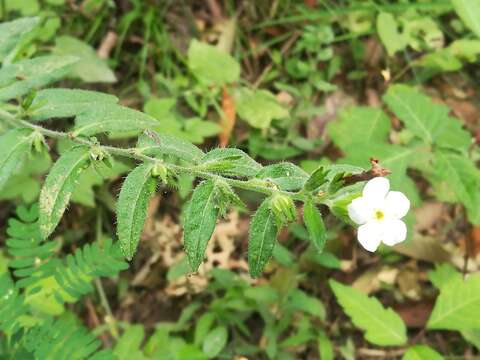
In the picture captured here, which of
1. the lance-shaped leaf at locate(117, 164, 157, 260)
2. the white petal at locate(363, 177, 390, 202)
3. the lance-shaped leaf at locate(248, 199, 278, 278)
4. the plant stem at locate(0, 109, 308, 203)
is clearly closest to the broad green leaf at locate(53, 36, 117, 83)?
the plant stem at locate(0, 109, 308, 203)

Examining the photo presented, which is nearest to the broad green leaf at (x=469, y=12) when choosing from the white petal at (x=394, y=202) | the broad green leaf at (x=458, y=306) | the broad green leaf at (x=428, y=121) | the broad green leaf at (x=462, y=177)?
the broad green leaf at (x=428, y=121)

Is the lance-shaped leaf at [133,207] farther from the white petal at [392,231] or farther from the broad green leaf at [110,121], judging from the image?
the white petal at [392,231]

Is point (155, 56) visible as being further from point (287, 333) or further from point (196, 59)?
point (287, 333)

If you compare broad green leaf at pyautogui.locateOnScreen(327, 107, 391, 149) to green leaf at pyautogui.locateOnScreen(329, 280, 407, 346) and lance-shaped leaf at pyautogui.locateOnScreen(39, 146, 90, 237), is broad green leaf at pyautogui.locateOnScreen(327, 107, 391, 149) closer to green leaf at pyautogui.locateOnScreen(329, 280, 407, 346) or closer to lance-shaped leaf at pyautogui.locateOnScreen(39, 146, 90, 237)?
green leaf at pyautogui.locateOnScreen(329, 280, 407, 346)

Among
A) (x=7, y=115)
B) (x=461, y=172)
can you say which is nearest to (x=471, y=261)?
(x=461, y=172)

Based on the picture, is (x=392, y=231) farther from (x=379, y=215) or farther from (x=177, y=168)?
(x=177, y=168)
